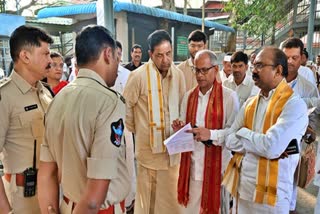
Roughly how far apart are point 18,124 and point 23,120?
34mm

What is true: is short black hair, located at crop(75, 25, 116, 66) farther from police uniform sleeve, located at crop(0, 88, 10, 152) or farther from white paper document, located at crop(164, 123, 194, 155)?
white paper document, located at crop(164, 123, 194, 155)

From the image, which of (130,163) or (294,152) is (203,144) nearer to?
(294,152)

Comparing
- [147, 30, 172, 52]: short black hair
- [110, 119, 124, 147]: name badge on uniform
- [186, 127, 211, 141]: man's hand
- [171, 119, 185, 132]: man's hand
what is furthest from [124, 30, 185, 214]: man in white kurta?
[110, 119, 124, 147]: name badge on uniform

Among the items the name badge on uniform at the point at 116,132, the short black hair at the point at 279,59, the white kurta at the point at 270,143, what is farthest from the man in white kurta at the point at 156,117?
the name badge on uniform at the point at 116,132

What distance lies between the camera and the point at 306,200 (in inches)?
143

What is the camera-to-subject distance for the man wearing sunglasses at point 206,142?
2.49m

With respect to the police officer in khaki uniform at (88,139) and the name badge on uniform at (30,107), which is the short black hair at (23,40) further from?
the police officer in khaki uniform at (88,139)

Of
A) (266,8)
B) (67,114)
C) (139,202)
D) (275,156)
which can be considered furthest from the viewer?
(266,8)

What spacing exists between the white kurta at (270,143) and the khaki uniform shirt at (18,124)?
4.48 ft

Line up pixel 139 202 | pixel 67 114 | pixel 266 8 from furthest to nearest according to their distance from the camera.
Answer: pixel 266 8 < pixel 139 202 < pixel 67 114

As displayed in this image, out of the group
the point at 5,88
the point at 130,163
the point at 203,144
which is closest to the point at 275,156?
the point at 203,144

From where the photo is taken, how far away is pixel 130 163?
3588 mm

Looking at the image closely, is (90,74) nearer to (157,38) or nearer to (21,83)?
(21,83)

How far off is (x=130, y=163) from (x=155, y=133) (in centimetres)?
103
